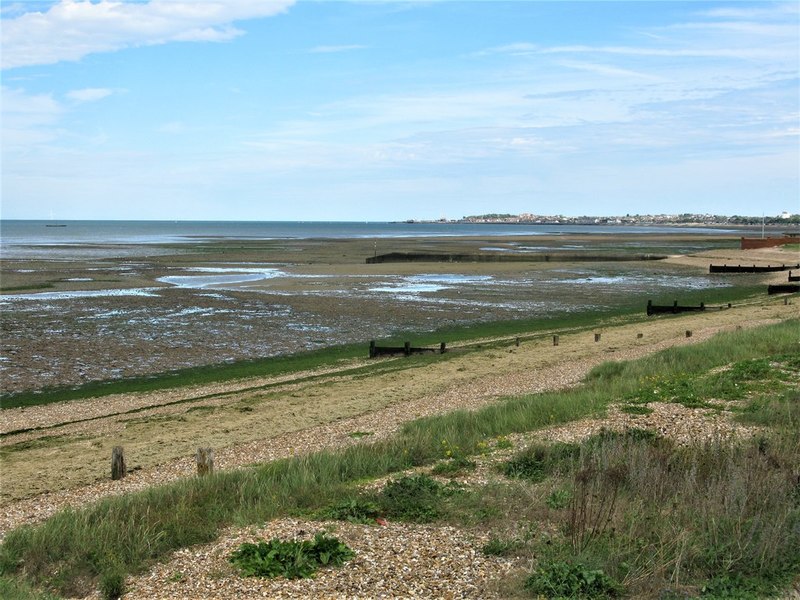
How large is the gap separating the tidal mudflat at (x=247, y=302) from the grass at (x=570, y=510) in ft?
47.3

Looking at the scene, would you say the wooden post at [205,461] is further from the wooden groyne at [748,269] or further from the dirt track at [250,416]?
the wooden groyne at [748,269]

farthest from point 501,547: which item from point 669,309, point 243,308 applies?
point 243,308

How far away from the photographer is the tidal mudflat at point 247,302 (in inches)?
1060

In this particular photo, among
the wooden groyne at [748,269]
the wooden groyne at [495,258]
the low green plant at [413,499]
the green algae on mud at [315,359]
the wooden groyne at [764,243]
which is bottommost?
the green algae on mud at [315,359]

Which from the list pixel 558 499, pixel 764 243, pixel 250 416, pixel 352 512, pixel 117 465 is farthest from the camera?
pixel 764 243

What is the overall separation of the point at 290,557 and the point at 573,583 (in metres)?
2.64

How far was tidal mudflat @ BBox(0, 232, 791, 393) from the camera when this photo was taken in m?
26.9

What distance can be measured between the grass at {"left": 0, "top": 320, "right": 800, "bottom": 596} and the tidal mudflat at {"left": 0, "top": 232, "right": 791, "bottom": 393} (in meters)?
14.4

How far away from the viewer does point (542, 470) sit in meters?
10.2

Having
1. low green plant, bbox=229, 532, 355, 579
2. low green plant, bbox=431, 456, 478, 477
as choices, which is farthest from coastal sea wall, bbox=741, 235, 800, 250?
low green plant, bbox=229, 532, 355, 579

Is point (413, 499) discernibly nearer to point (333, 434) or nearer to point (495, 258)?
point (333, 434)

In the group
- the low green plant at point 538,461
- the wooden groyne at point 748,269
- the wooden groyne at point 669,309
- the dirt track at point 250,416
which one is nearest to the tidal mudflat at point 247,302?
the wooden groyne at point 748,269

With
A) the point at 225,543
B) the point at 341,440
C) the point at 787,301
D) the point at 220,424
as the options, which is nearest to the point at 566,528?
the point at 225,543

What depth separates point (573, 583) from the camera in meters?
6.79
